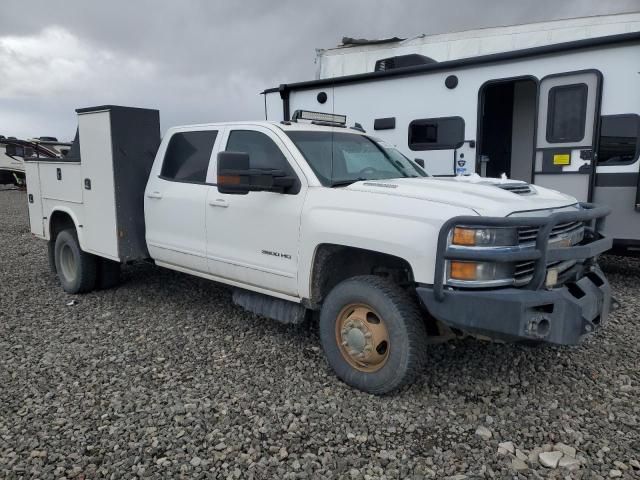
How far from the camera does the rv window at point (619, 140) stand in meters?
5.79

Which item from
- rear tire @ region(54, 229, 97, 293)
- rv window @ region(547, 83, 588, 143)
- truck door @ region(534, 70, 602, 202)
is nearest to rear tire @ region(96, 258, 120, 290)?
rear tire @ region(54, 229, 97, 293)

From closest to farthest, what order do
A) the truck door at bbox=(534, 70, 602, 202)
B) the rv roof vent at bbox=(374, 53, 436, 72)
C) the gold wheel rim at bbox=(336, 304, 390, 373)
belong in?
the gold wheel rim at bbox=(336, 304, 390, 373) < the truck door at bbox=(534, 70, 602, 202) < the rv roof vent at bbox=(374, 53, 436, 72)

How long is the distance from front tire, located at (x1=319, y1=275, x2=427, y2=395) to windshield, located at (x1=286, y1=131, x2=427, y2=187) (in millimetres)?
864

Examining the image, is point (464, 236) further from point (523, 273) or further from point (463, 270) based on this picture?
point (523, 273)

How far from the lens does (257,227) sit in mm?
4223

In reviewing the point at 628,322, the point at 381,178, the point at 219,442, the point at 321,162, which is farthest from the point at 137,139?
the point at 628,322

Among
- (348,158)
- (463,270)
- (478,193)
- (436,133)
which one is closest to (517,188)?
(478,193)

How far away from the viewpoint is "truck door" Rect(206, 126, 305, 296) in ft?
13.2

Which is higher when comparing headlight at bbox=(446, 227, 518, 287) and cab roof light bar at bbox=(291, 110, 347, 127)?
cab roof light bar at bbox=(291, 110, 347, 127)

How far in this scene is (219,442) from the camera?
121 inches

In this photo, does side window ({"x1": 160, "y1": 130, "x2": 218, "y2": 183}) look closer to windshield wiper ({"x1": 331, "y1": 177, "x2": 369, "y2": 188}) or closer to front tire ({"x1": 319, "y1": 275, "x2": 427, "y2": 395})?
windshield wiper ({"x1": 331, "y1": 177, "x2": 369, "y2": 188})

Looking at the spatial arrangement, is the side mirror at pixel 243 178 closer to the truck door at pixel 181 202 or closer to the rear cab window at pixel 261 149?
the rear cab window at pixel 261 149

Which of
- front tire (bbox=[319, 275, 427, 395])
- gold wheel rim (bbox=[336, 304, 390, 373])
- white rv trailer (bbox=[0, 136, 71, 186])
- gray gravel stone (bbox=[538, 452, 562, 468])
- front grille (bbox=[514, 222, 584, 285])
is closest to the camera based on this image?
gray gravel stone (bbox=[538, 452, 562, 468])

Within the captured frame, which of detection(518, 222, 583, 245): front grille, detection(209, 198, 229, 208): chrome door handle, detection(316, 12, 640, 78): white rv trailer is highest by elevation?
detection(316, 12, 640, 78): white rv trailer
